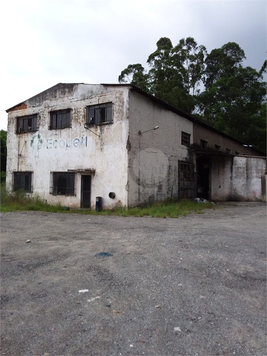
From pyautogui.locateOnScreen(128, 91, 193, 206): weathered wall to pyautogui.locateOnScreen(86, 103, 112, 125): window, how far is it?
4.09 feet

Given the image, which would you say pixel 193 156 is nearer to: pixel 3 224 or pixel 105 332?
pixel 3 224

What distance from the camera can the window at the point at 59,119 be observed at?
14.5 meters

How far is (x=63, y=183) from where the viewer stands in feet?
47.1

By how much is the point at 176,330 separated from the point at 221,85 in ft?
96.6

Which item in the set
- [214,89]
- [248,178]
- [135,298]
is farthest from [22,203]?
[214,89]

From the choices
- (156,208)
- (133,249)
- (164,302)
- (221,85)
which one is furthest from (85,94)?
(221,85)

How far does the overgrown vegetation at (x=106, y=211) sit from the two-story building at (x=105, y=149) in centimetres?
55

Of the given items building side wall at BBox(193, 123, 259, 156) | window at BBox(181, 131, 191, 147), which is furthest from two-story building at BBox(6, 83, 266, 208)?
building side wall at BBox(193, 123, 259, 156)

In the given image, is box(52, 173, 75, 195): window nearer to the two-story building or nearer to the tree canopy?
the two-story building

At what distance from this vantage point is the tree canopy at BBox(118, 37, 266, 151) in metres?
27.1

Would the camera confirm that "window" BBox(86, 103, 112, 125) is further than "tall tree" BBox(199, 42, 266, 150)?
No

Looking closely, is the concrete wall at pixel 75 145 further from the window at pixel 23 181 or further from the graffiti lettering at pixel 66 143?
the window at pixel 23 181

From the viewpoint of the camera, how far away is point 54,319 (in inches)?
108

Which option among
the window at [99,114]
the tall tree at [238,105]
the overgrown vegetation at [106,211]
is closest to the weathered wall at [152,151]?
the overgrown vegetation at [106,211]
